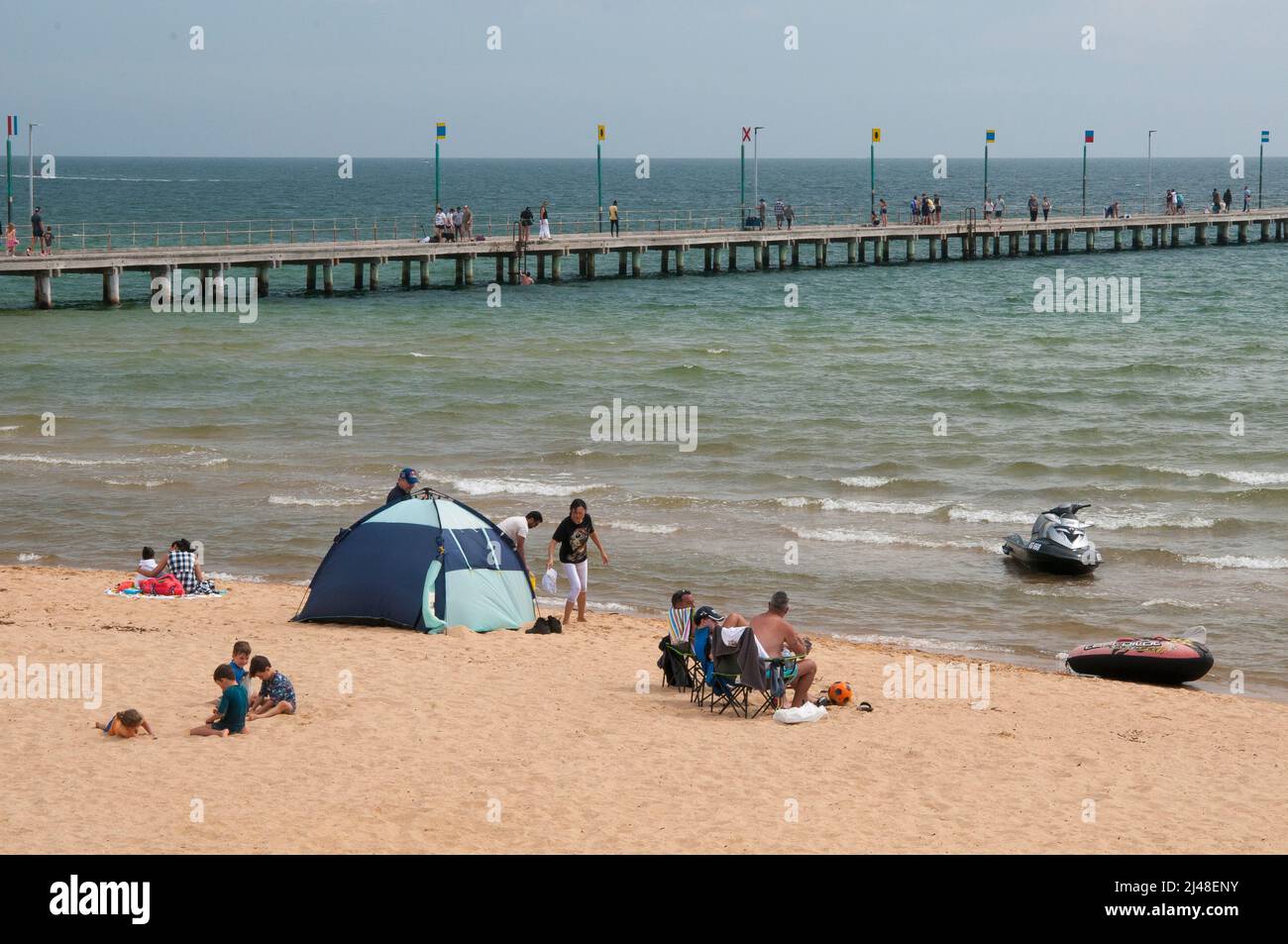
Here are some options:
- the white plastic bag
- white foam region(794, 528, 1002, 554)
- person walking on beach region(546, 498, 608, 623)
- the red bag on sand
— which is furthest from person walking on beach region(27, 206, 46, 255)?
the white plastic bag

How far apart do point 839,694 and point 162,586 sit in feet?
26.0

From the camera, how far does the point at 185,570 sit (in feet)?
55.5

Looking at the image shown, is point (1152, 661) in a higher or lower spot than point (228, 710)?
lower

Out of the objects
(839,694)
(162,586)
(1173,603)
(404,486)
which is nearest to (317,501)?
(162,586)

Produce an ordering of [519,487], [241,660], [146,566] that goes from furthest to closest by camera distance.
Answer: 1. [519,487]
2. [146,566]
3. [241,660]

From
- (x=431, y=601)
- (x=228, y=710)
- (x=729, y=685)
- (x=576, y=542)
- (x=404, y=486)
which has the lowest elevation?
(x=729, y=685)

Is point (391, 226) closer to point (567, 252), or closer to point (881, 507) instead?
point (567, 252)

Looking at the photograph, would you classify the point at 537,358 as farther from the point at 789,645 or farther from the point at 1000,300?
the point at 789,645

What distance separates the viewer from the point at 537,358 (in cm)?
3797

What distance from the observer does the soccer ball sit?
12898 mm

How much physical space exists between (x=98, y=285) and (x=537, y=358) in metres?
26.1

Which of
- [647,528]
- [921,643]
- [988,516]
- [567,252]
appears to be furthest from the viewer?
[567,252]

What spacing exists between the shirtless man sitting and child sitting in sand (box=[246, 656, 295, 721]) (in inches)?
145
